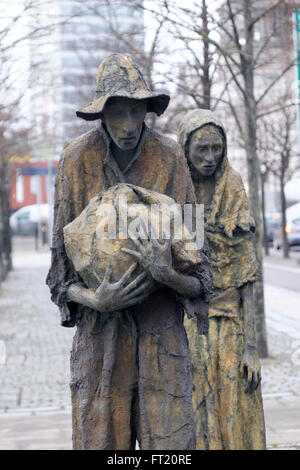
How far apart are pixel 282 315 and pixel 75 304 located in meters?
12.6

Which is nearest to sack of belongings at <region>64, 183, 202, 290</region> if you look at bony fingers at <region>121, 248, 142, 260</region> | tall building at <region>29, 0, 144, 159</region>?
bony fingers at <region>121, 248, 142, 260</region>

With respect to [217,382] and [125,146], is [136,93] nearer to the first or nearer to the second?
[125,146]

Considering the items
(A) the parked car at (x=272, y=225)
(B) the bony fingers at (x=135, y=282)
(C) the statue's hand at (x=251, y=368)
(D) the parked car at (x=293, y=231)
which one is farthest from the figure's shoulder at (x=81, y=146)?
(A) the parked car at (x=272, y=225)

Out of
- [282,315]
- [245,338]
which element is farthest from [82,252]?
[282,315]

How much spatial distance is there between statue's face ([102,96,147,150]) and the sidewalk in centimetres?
418

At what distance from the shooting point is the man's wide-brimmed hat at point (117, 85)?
356 centimetres

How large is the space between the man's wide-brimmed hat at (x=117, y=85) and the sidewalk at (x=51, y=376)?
428 centimetres

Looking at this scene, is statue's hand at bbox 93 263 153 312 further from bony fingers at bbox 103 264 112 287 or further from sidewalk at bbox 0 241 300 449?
sidewalk at bbox 0 241 300 449

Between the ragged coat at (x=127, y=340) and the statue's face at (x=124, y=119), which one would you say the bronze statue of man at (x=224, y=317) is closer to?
the ragged coat at (x=127, y=340)

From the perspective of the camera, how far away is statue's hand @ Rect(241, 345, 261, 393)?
5539mm

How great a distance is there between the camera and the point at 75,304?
12.4ft

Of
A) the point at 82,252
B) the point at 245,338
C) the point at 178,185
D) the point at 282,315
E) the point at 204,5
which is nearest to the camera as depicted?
the point at 82,252

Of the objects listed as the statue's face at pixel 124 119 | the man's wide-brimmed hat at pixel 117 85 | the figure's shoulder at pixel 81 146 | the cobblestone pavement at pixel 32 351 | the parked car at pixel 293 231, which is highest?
the man's wide-brimmed hat at pixel 117 85

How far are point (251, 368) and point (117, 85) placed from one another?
257 cm
